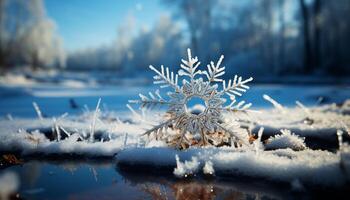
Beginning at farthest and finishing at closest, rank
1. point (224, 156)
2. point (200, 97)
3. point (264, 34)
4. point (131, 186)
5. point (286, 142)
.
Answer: point (264, 34) < point (286, 142) < point (200, 97) < point (224, 156) < point (131, 186)

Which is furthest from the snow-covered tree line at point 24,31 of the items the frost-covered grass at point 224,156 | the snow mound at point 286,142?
the snow mound at point 286,142

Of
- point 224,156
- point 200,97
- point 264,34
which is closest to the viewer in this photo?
point 224,156

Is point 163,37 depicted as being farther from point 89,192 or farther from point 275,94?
point 89,192

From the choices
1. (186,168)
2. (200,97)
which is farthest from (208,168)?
(200,97)

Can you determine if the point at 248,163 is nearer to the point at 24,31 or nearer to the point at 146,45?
the point at 24,31

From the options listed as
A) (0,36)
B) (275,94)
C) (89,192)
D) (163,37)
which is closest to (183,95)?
(89,192)

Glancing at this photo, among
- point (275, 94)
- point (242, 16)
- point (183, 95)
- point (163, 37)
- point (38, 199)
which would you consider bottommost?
point (38, 199)

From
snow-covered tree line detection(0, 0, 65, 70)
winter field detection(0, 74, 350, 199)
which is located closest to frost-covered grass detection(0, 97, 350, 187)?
winter field detection(0, 74, 350, 199)
